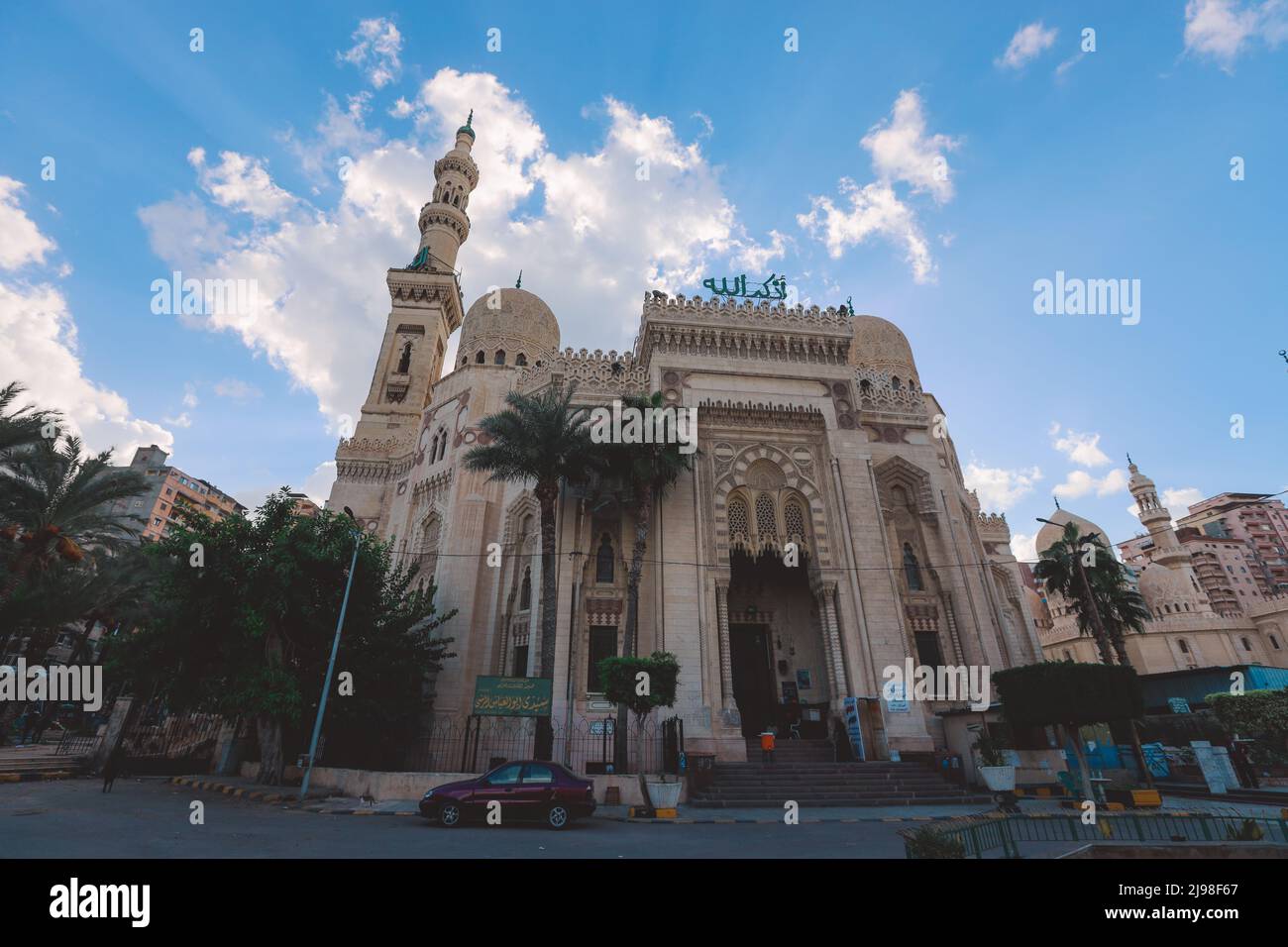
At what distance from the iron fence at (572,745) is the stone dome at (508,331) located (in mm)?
18290

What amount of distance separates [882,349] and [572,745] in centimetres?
2758

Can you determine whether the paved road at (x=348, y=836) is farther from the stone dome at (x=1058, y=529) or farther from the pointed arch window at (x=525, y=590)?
the stone dome at (x=1058, y=529)

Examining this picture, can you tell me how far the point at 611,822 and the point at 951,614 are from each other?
1781 centimetres

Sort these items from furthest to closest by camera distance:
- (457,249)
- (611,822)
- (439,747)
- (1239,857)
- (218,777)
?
1. (457,249)
2. (439,747)
3. (218,777)
4. (611,822)
5. (1239,857)

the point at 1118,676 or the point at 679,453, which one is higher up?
the point at 679,453

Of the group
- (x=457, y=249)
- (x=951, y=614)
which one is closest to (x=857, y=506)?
(x=951, y=614)

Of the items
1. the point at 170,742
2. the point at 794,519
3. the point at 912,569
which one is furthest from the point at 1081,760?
the point at 170,742

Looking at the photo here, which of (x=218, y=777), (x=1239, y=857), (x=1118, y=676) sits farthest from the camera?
(x=218, y=777)

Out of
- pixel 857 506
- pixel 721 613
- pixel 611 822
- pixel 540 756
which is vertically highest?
pixel 857 506

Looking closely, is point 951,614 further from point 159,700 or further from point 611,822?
point 159,700

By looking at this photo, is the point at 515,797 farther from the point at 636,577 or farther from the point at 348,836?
the point at 636,577

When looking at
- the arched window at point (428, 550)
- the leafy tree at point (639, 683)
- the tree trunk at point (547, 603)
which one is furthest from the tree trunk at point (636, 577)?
the arched window at point (428, 550)

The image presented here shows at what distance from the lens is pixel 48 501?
2164cm
